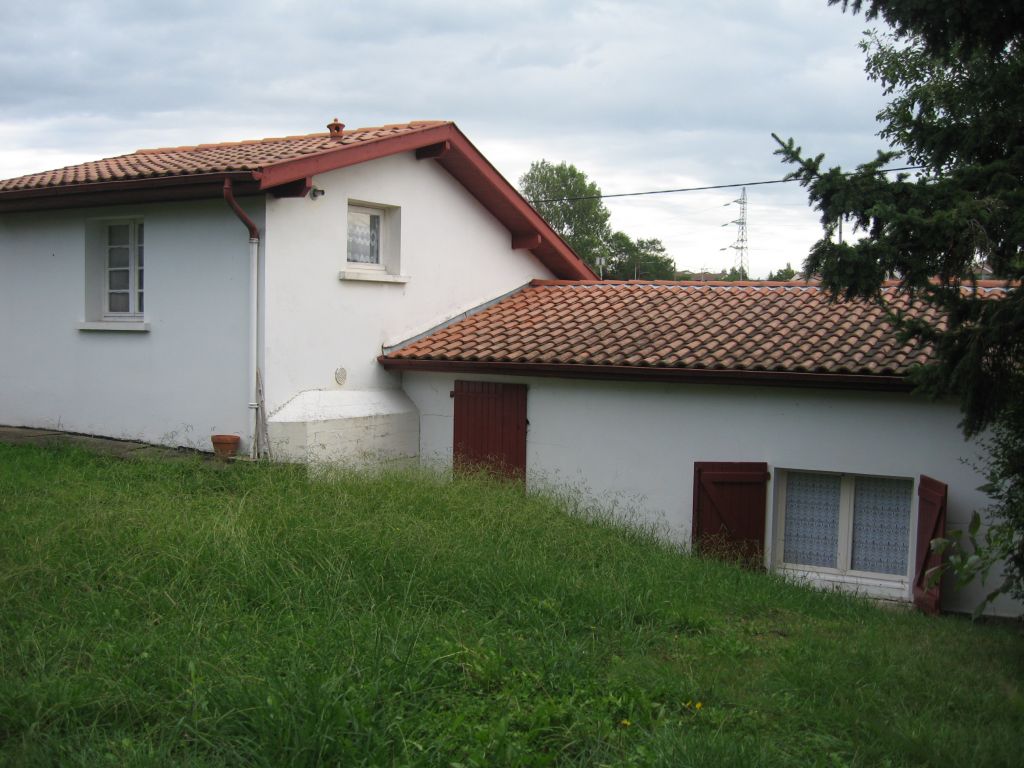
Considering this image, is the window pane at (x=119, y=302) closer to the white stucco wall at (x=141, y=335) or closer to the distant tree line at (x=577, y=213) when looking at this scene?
the white stucco wall at (x=141, y=335)

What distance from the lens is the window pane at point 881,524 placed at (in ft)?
35.6

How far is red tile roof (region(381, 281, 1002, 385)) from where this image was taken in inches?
425

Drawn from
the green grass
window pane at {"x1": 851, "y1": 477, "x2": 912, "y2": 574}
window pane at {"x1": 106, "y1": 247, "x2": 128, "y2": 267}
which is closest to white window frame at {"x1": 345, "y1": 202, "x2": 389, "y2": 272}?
window pane at {"x1": 106, "y1": 247, "x2": 128, "y2": 267}

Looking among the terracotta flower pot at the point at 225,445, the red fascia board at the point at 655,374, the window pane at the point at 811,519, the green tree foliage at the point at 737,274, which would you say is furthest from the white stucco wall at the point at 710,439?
the green tree foliage at the point at 737,274

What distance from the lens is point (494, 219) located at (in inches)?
579

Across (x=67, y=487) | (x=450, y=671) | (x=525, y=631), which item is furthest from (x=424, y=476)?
(x=450, y=671)

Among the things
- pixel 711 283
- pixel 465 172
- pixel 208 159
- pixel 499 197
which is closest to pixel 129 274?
pixel 208 159

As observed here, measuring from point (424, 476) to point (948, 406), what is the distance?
564 centimetres

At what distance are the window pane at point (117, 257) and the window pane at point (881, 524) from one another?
934cm

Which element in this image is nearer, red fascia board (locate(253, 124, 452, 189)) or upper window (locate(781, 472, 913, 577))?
red fascia board (locate(253, 124, 452, 189))

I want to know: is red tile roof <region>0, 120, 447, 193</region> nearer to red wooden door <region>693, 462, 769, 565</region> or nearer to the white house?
the white house

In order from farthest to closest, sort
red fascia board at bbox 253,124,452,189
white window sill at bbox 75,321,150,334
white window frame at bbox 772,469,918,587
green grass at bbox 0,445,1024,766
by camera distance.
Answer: white window sill at bbox 75,321,150,334
white window frame at bbox 772,469,918,587
red fascia board at bbox 253,124,452,189
green grass at bbox 0,445,1024,766

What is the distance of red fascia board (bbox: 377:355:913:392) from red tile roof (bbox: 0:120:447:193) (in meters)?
2.86

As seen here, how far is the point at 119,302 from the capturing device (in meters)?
12.2
